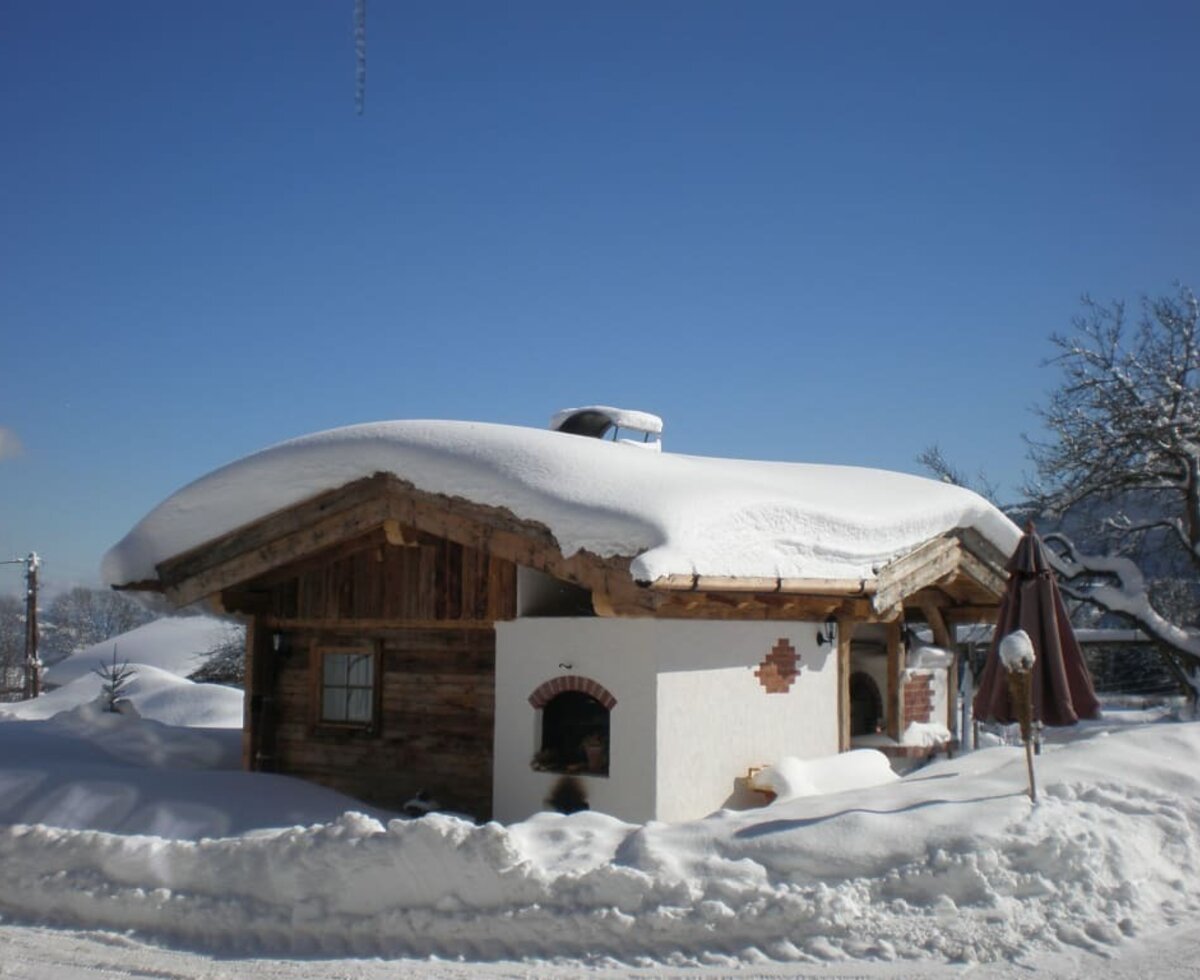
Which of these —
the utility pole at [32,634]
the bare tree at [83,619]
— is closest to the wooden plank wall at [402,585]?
the utility pole at [32,634]

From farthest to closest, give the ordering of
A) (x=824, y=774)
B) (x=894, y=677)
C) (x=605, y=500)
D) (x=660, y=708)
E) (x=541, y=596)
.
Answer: (x=894, y=677) < (x=541, y=596) < (x=824, y=774) < (x=660, y=708) < (x=605, y=500)

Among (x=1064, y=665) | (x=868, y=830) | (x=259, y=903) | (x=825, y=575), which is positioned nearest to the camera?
(x=868, y=830)

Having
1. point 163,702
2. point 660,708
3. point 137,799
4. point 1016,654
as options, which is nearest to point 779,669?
point 660,708

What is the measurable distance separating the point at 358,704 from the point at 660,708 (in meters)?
3.59

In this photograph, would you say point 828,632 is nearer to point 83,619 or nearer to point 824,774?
point 824,774

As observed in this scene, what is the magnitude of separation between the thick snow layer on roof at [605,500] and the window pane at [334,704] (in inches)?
75.3

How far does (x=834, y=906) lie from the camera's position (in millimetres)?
5879

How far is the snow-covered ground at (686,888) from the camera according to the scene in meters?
5.76

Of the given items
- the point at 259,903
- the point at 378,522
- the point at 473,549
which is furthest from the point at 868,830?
the point at 378,522

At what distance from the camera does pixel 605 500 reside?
8.08 metres

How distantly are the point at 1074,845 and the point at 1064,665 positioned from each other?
1.65m

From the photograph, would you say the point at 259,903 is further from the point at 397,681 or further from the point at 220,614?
the point at 220,614

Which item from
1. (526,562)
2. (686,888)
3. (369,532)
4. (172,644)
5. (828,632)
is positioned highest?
(369,532)

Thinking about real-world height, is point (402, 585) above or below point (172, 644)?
above
